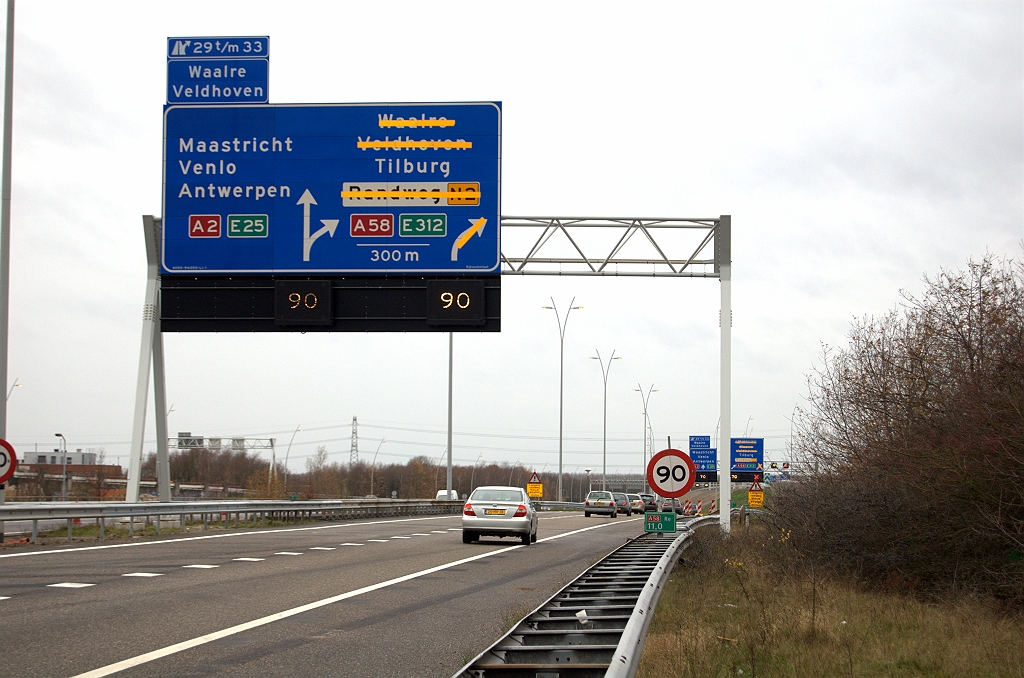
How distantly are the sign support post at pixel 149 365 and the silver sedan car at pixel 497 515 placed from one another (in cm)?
852

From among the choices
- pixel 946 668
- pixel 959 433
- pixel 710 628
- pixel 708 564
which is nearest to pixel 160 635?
pixel 710 628

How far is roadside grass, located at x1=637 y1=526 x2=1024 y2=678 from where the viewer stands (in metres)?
10.3

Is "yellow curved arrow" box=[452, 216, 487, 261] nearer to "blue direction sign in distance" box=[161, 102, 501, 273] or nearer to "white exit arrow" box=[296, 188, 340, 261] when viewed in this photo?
"blue direction sign in distance" box=[161, 102, 501, 273]

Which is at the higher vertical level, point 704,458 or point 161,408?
point 161,408

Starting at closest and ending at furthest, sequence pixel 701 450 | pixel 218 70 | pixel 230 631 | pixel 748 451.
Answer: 1. pixel 230 631
2. pixel 218 70
3. pixel 748 451
4. pixel 701 450

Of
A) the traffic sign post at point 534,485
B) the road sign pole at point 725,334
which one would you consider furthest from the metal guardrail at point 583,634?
the traffic sign post at point 534,485

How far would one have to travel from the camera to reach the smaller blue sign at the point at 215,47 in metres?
27.1

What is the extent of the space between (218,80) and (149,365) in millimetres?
7713

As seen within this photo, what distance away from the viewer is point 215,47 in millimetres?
27297

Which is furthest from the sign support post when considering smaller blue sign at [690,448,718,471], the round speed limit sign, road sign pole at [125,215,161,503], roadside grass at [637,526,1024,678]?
smaller blue sign at [690,448,718,471]

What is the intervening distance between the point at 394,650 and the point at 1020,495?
804 centimetres

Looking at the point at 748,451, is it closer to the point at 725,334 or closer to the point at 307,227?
the point at 725,334

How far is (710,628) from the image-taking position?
12.8m

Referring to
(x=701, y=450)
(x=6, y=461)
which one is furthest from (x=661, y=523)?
(x=701, y=450)
